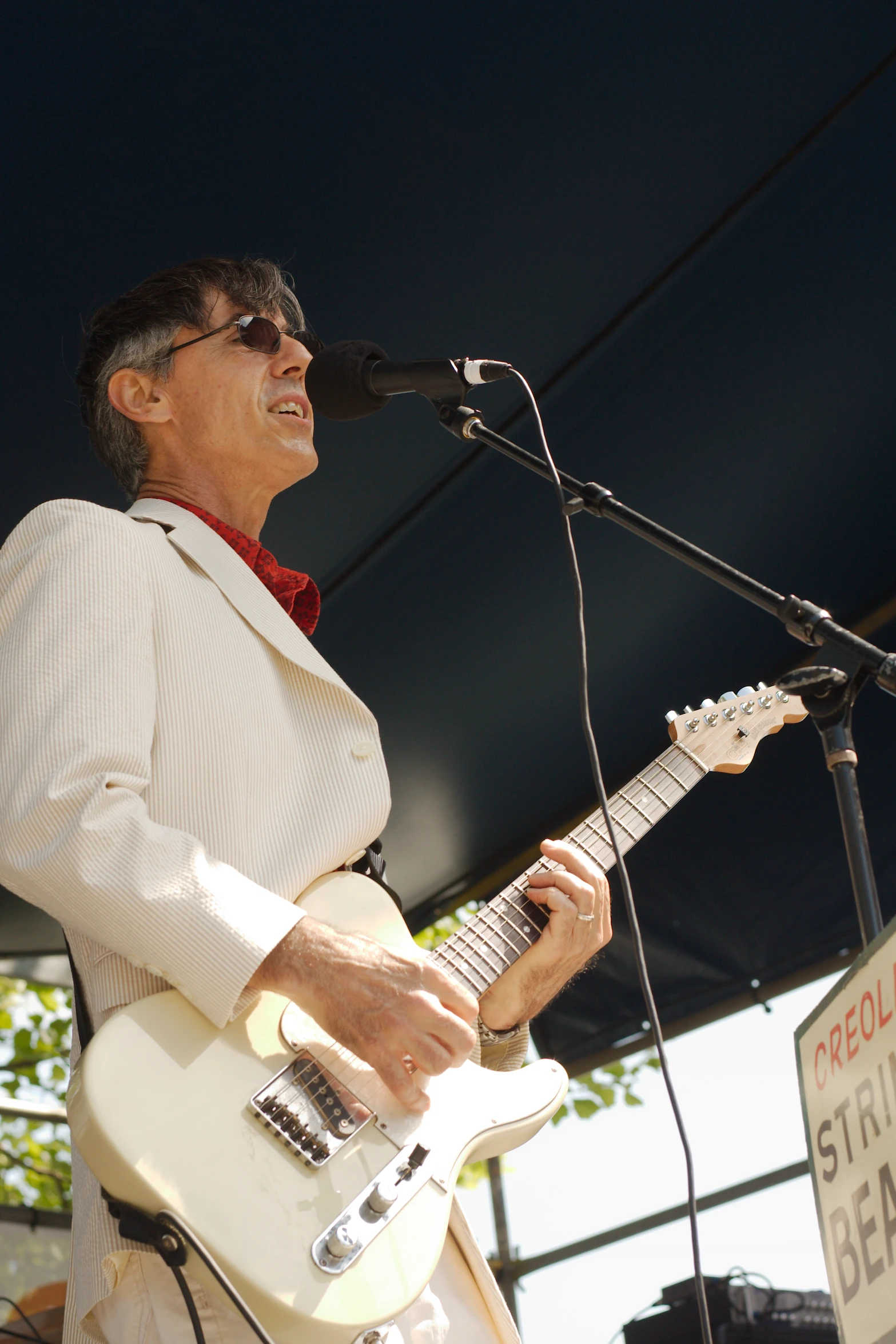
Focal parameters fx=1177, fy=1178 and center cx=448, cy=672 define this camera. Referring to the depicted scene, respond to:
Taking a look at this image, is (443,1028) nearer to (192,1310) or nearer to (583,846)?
(192,1310)

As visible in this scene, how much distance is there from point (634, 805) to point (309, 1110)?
96 centimetres

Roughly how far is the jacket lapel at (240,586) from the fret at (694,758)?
770mm

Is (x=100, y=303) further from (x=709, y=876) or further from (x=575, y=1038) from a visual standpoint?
(x=575, y=1038)

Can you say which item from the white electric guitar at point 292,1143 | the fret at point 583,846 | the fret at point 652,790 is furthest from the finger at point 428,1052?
the fret at point 652,790

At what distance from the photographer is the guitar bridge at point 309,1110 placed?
1.26 metres

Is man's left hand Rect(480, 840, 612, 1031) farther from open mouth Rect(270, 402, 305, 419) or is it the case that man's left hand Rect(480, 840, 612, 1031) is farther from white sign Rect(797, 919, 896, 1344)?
open mouth Rect(270, 402, 305, 419)

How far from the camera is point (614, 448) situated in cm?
273

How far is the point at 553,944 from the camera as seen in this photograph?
174 centimetres

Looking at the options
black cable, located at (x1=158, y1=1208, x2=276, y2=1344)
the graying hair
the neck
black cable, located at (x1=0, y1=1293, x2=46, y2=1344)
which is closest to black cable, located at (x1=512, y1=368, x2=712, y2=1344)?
black cable, located at (x1=158, y1=1208, x2=276, y2=1344)

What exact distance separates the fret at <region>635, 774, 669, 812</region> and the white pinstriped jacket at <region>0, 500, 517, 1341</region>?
Answer: 65cm

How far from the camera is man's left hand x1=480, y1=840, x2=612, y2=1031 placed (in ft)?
5.73

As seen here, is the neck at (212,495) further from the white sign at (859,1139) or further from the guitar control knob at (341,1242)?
the white sign at (859,1139)

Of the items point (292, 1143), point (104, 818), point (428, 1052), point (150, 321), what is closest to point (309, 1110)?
point (292, 1143)

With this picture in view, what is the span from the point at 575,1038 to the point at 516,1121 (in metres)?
2.67
